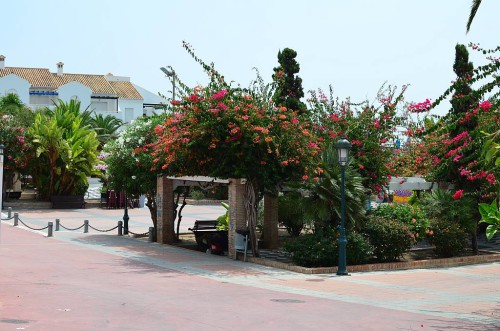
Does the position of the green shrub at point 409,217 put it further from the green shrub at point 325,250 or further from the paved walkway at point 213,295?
the green shrub at point 325,250

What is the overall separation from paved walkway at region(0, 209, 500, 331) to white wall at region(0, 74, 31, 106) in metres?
63.8

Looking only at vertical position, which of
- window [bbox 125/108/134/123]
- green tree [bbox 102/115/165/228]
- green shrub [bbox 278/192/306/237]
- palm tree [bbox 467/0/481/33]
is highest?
window [bbox 125/108/134/123]

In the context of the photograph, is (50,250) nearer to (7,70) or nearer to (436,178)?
(436,178)

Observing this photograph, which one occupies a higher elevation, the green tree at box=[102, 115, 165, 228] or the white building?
the white building

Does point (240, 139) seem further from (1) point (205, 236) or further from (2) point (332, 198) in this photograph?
(1) point (205, 236)

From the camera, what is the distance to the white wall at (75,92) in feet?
278

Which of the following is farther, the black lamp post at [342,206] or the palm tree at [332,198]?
the palm tree at [332,198]

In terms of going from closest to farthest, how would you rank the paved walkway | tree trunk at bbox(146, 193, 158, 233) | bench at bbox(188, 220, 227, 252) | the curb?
the paved walkway → the curb → bench at bbox(188, 220, 227, 252) → tree trunk at bbox(146, 193, 158, 233)

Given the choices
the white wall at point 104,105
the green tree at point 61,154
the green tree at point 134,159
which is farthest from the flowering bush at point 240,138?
the white wall at point 104,105

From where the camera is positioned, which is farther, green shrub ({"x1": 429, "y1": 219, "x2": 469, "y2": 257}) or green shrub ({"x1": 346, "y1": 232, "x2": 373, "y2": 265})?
green shrub ({"x1": 429, "y1": 219, "x2": 469, "y2": 257})

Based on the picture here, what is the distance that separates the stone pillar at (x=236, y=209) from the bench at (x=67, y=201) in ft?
87.5

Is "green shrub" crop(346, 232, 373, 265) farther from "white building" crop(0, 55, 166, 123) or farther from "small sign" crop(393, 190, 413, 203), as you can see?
"white building" crop(0, 55, 166, 123)

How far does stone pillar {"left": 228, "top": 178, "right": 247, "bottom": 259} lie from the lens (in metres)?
22.1

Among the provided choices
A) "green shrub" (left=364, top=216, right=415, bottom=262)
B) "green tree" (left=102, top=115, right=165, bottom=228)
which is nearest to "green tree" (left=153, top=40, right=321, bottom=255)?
"green shrub" (left=364, top=216, right=415, bottom=262)
